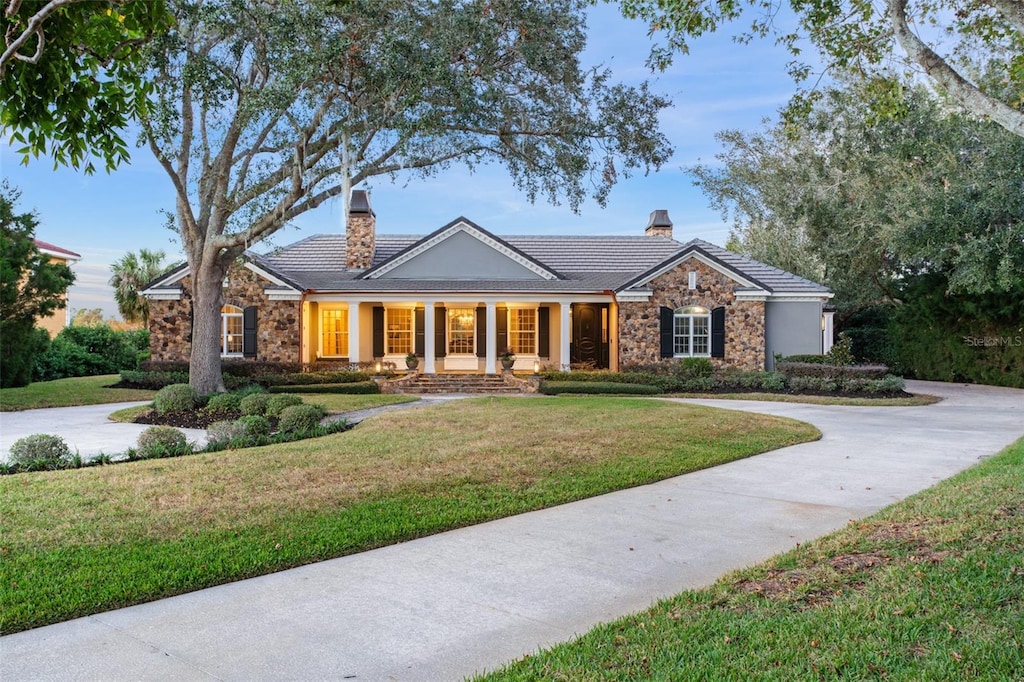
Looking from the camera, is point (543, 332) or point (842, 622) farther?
point (543, 332)

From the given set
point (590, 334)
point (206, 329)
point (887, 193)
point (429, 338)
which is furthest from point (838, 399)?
point (206, 329)

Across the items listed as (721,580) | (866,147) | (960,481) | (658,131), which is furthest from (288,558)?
(866,147)

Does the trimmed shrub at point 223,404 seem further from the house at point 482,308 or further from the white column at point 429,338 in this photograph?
the white column at point 429,338

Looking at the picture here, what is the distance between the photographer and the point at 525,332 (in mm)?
23609

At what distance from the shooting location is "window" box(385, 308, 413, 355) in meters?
23.2

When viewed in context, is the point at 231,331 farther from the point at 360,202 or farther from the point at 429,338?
the point at 429,338

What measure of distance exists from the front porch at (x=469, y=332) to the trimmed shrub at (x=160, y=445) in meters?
12.3

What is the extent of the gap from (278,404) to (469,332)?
11005 millimetres

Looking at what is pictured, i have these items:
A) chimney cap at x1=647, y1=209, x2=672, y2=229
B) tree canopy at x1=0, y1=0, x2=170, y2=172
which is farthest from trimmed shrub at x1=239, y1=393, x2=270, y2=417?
chimney cap at x1=647, y1=209, x2=672, y2=229

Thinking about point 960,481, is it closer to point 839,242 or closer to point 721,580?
point 721,580

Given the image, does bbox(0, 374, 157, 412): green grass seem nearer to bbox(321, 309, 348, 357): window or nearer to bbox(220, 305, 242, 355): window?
bbox(220, 305, 242, 355): window

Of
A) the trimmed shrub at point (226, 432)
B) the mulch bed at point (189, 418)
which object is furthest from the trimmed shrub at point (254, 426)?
the mulch bed at point (189, 418)

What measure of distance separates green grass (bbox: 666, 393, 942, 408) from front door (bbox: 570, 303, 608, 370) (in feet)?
15.9

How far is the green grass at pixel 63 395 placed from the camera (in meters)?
15.7
